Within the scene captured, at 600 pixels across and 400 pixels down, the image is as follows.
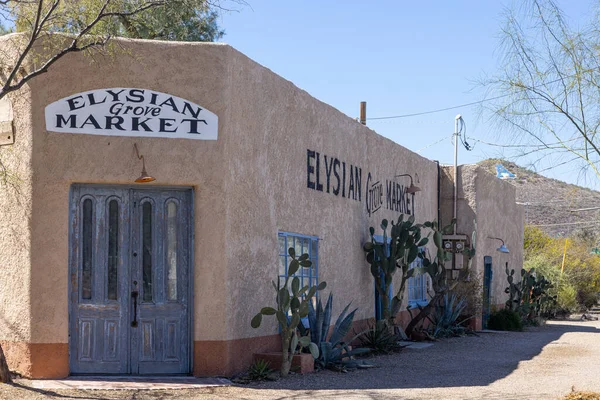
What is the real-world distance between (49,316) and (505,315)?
1568 cm

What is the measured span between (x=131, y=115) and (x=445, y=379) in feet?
18.3

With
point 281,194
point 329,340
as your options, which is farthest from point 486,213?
point 281,194

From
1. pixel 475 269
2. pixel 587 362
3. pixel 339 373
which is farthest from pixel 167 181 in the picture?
pixel 475 269

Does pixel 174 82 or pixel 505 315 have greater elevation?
pixel 174 82

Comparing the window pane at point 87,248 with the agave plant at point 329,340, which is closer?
the window pane at point 87,248

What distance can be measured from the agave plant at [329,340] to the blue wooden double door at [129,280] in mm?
2337

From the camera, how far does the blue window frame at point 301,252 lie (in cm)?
1306

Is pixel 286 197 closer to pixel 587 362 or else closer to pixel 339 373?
pixel 339 373

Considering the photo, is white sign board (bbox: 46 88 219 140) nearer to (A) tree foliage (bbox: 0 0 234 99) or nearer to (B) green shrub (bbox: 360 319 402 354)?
(A) tree foliage (bbox: 0 0 234 99)

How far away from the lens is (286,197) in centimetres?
1309

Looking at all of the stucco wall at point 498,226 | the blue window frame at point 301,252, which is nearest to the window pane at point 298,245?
the blue window frame at point 301,252

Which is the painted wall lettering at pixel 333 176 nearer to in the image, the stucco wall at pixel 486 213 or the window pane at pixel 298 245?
the window pane at pixel 298 245

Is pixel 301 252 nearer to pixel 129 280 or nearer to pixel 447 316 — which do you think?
pixel 129 280

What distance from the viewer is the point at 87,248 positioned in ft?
35.8
